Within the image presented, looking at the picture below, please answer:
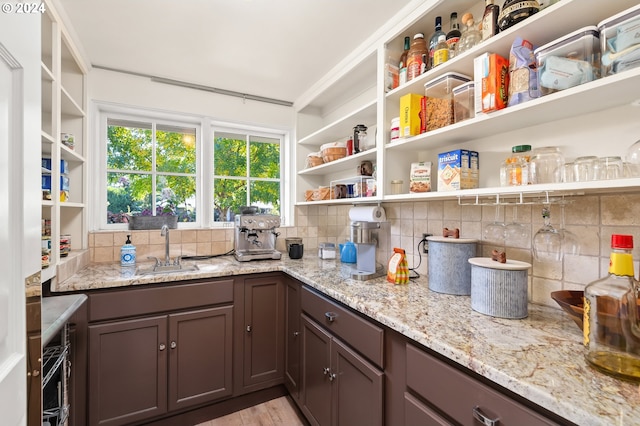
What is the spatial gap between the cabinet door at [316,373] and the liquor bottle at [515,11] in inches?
60.6

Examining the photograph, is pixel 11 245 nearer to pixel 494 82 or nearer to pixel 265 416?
pixel 494 82

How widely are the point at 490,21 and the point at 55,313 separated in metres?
2.05

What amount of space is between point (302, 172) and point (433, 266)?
5.18 feet

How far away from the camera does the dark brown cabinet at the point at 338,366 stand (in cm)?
118

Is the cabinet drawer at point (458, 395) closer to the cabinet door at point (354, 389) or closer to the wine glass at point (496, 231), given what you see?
the cabinet door at point (354, 389)

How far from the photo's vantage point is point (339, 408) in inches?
55.0

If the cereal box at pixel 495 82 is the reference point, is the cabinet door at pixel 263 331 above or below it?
below

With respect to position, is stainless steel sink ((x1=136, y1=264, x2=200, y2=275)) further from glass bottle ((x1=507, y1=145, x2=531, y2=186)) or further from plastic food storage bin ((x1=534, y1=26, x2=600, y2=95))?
plastic food storage bin ((x1=534, y1=26, x2=600, y2=95))

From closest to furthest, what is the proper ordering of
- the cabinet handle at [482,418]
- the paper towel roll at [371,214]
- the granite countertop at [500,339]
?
1. the granite countertop at [500,339]
2. the cabinet handle at [482,418]
3. the paper towel roll at [371,214]

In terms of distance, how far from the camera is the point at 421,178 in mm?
1504

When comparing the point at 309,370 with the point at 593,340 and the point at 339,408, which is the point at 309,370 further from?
the point at 593,340

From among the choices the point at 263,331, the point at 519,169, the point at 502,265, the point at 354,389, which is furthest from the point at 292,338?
the point at 519,169

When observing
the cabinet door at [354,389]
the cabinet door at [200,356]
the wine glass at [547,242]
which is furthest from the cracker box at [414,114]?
the cabinet door at [200,356]

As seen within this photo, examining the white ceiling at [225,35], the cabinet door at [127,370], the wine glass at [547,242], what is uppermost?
the white ceiling at [225,35]
